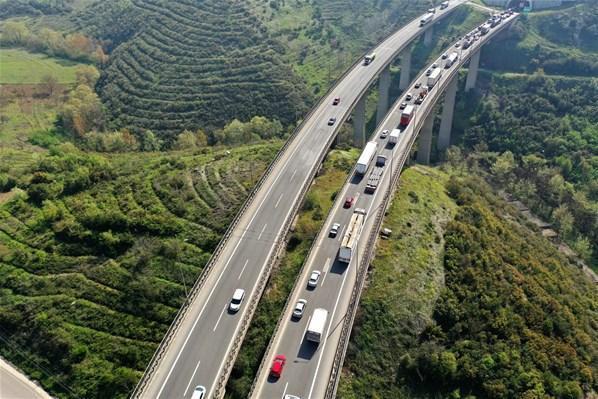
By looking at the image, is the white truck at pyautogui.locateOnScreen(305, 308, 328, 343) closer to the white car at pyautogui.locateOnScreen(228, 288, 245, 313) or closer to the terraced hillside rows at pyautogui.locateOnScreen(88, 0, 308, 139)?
the white car at pyautogui.locateOnScreen(228, 288, 245, 313)

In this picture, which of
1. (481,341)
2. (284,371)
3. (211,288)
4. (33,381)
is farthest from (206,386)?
(481,341)

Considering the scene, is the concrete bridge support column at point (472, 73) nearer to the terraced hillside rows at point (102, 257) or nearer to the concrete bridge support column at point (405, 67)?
the concrete bridge support column at point (405, 67)

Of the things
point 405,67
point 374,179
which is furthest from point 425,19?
point 374,179

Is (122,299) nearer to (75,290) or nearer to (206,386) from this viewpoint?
(75,290)

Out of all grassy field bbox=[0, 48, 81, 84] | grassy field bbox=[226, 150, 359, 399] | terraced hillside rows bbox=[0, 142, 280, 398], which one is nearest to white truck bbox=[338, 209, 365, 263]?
grassy field bbox=[226, 150, 359, 399]

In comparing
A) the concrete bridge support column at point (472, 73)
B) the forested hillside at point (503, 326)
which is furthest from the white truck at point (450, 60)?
the forested hillside at point (503, 326)
